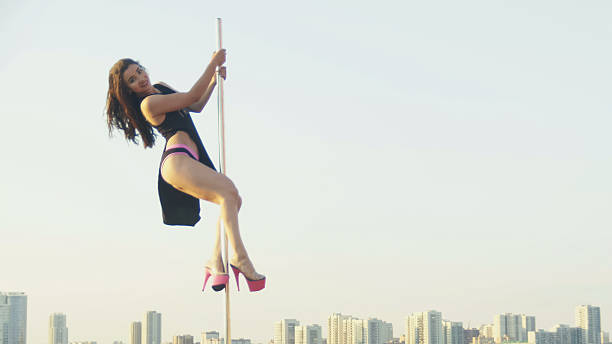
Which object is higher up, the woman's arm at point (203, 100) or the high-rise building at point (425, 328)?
the woman's arm at point (203, 100)

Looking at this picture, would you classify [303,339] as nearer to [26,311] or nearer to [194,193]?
[26,311]

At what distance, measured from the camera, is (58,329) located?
311 feet

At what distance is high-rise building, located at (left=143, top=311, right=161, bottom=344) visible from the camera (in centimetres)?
9319

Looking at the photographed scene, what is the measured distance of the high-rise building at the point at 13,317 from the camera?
86.1 meters

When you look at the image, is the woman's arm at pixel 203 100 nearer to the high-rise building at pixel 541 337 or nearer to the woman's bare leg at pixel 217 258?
the woman's bare leg at pixel 217 258

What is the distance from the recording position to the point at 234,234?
4.72 metres

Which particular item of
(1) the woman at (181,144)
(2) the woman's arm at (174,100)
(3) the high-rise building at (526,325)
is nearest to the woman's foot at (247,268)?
(1) the woman at (181,144)

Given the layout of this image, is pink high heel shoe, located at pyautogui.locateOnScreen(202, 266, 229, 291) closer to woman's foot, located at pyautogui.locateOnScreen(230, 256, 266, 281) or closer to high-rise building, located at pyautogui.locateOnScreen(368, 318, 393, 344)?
woman's foot, located at pyautogui.locateOnScreen(230, 256, 266, 281)

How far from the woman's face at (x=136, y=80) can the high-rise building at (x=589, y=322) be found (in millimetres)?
102867

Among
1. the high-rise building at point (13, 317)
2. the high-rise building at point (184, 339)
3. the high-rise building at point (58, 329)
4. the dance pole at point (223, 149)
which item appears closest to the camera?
the dance pole at point (223, 149)

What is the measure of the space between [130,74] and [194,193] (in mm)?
721

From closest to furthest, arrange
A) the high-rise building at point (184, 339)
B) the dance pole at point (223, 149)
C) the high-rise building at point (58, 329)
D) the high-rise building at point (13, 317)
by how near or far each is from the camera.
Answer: the dance pole at point (223, 149) < the high-rise building at point (13, 317) < the high-rise building at point (58, 329) < the high-rise building at point (184, 339)

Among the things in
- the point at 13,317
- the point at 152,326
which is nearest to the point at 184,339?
the point at 152,326

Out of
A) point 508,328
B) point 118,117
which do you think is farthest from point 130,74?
point 508,328
